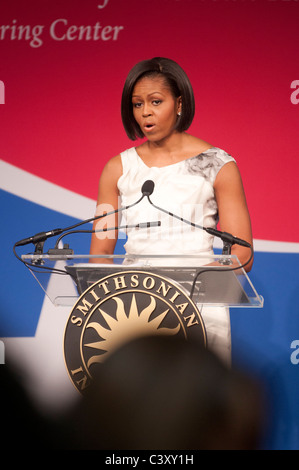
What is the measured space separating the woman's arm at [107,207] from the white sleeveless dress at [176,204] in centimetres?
4

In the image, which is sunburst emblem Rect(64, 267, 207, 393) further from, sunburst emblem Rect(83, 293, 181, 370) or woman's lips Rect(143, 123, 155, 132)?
woman's lips Rect(143, 123, 155, 132)

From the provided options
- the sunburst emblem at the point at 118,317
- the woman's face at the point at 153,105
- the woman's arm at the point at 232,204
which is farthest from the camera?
the woman's face at the point at 153,105

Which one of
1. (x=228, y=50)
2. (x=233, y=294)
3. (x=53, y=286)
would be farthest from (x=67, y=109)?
(x=233, y=294)

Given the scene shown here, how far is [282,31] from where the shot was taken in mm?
2855

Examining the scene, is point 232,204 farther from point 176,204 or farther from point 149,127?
point 149,127

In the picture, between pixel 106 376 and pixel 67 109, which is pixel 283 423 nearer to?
pixel 106 376

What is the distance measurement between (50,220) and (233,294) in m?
1.36

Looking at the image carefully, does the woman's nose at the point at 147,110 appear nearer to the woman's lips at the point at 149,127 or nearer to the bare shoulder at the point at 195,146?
the woman's lips at the point at 149,127

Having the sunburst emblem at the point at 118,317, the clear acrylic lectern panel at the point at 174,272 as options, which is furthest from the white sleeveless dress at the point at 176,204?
the sunburst emblem at the point at 118,317

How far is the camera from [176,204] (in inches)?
86.0

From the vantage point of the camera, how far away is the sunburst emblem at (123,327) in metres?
1.58

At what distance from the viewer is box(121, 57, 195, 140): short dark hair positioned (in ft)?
7.31

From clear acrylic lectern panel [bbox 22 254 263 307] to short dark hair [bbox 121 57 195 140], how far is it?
2.40 feet
